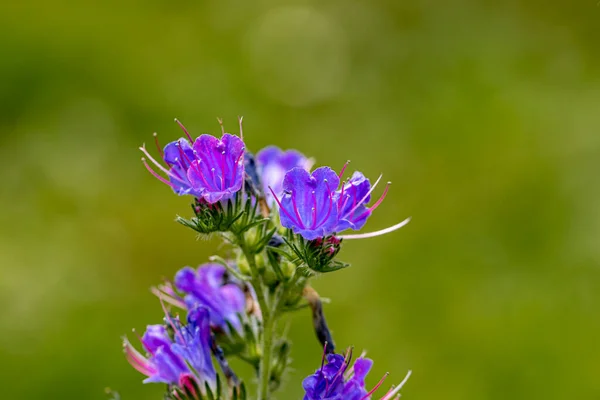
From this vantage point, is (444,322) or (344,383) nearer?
(344,383)

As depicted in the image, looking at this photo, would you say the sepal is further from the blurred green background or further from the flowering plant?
the blurred green background

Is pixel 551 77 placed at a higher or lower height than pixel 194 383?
higher

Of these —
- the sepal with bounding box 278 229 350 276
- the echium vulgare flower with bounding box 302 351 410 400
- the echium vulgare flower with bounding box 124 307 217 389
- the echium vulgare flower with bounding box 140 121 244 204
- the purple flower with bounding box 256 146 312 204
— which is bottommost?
the echium vulgare flower with bounding box 302 351 410 400

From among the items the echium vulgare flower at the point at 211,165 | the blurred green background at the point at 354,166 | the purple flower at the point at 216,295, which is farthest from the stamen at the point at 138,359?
the blurred green background at the point at 354,166

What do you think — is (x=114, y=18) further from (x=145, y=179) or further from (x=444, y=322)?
(x=444, y=322)

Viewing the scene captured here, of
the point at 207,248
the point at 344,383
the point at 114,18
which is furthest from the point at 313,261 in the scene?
the point at 114,18

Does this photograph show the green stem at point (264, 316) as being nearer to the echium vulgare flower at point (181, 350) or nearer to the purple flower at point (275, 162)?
the echium vulgare flower at point (181, 350)

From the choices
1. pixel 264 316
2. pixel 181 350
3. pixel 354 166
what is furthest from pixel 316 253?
pixel 354 166

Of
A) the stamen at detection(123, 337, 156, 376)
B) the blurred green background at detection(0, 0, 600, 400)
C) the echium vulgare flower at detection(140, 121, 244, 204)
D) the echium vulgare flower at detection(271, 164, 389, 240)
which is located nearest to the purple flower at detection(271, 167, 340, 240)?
the echium vulgare flower at detection(271, 164, 389, 240)
